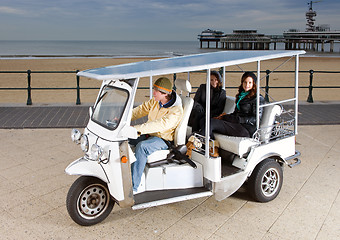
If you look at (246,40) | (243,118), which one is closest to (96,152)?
(243,118)

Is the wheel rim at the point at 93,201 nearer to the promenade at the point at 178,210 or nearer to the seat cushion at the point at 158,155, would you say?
the promenade at the point at 178,210

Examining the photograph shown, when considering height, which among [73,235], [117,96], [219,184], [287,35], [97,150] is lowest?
[73,235]

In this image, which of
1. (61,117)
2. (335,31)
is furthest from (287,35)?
(61,117)

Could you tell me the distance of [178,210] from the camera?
460cm

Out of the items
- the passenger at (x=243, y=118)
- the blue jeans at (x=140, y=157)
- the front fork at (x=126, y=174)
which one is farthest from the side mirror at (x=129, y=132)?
the passenger at (x=243, y=118)

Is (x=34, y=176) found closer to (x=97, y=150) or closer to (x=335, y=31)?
(x=97, y=150)

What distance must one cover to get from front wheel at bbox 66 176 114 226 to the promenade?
0.38 feet

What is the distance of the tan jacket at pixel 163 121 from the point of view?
4274mm

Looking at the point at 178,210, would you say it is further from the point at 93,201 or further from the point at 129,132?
the point at 129,132

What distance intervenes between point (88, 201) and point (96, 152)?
24.3 inches

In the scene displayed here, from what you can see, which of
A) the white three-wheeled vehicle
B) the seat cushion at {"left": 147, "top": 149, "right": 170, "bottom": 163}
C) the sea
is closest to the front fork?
the white three-wheeled vehicle

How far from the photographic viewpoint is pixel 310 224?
422cm

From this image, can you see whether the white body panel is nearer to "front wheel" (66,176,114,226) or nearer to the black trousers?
"front wheel" (66,176,114,226)

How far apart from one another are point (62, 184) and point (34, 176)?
56 cm
